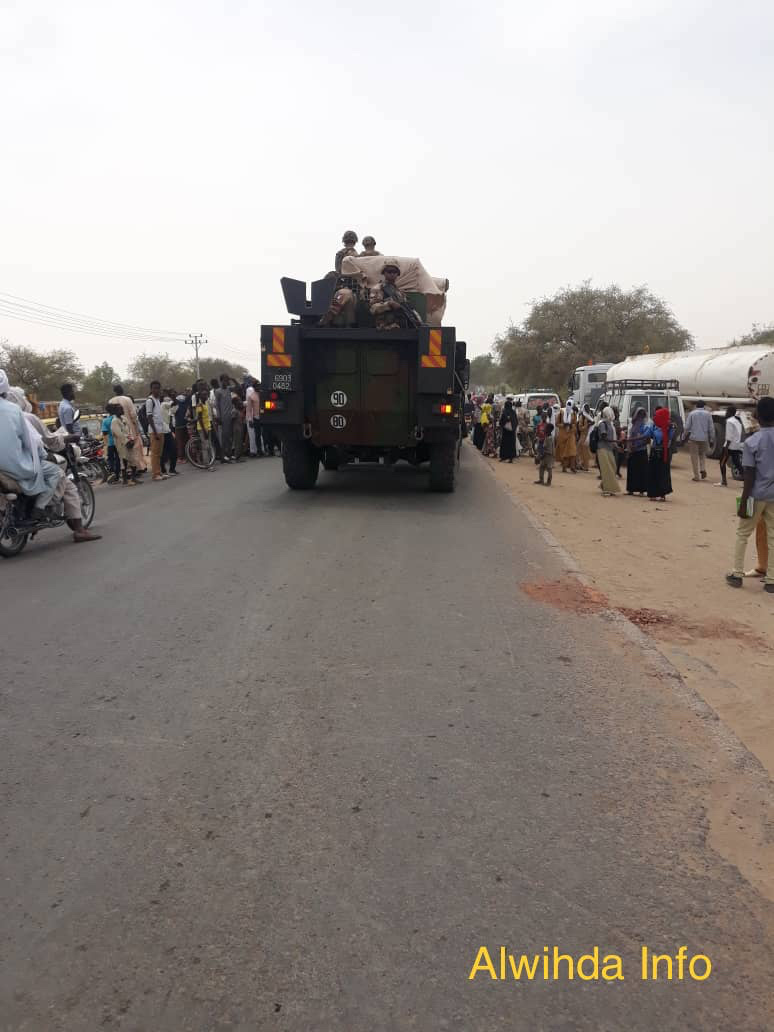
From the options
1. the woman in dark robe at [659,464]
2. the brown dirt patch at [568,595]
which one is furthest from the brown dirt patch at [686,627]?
the woman in dark robe at [659,464]

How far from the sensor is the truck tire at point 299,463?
12391mm

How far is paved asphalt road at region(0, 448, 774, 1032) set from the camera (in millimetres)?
2250

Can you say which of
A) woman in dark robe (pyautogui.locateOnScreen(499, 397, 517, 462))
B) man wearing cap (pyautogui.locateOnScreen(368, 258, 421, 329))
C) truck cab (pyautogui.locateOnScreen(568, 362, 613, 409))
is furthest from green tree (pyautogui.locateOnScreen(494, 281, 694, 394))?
man wearing cap (pyautogui.locateOnScreen(368, 258, 421, 329))

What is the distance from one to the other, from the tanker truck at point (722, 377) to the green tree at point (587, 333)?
88.8ft

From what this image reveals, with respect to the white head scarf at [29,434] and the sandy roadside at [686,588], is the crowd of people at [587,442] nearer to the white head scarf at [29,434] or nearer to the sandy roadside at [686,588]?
the sandy roadside at [686,588]

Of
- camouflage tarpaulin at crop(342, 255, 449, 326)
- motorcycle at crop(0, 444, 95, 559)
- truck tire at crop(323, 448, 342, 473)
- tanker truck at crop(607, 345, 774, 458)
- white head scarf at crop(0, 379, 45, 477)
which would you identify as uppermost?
camouflage tarpaulin at crop(342, 255, 449, 326)

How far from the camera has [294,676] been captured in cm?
455

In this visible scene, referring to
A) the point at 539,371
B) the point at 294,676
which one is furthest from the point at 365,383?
the point at 539,371

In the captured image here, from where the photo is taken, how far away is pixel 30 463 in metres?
8.12

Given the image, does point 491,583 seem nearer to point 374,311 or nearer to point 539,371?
point 374,311

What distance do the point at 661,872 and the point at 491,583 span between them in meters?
4.08

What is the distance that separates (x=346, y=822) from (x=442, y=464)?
934 centimetres

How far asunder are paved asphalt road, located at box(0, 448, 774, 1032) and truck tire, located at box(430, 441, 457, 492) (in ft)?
20.2

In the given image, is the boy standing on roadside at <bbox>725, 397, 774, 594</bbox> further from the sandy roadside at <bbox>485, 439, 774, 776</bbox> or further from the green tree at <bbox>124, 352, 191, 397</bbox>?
the green tree at <bbox>124, 352, 191, 397</bbox>
